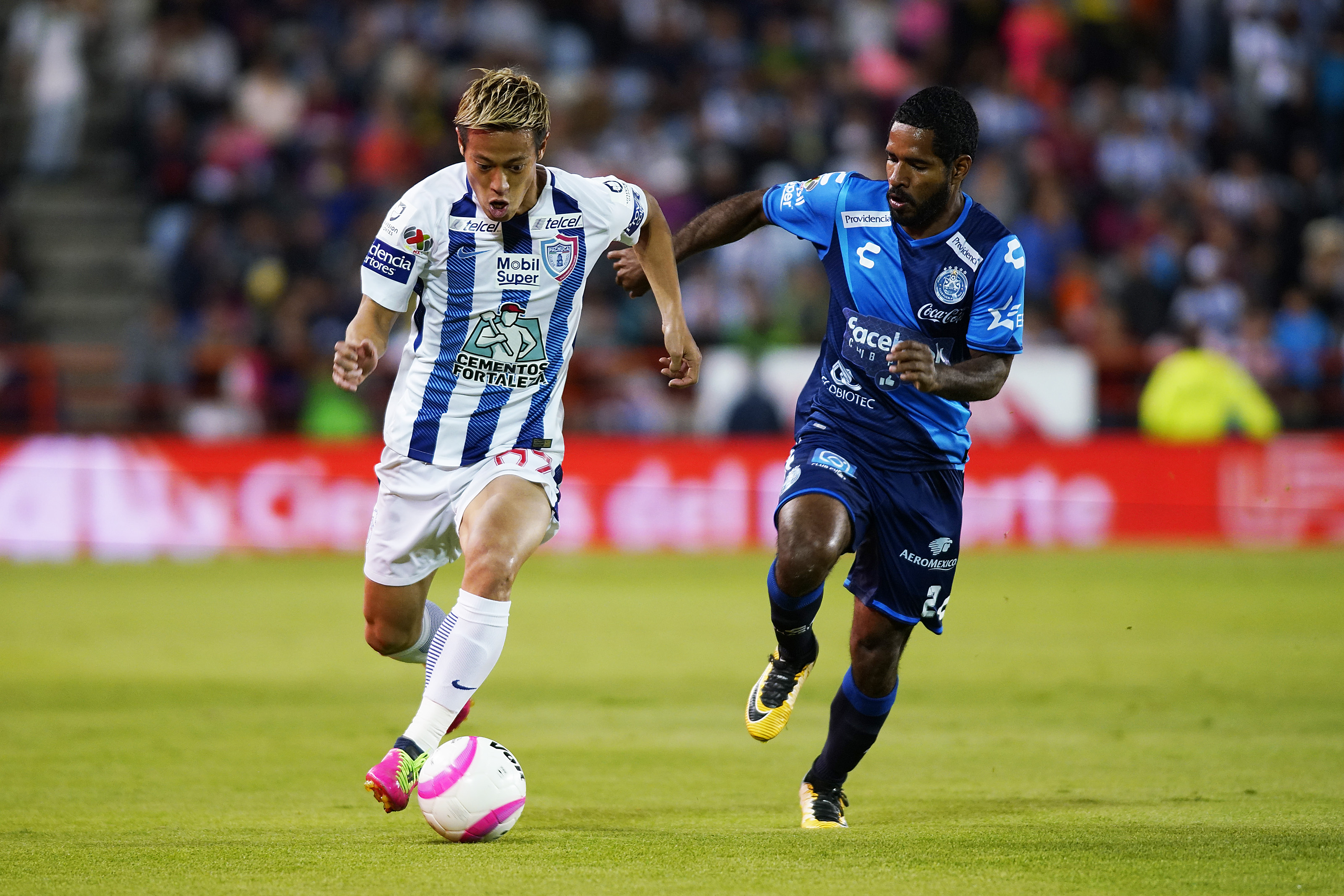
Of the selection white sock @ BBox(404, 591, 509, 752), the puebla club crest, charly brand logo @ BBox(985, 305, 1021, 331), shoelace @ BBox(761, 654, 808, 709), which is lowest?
shoelace @ BBox(761, 654, 808, 709)

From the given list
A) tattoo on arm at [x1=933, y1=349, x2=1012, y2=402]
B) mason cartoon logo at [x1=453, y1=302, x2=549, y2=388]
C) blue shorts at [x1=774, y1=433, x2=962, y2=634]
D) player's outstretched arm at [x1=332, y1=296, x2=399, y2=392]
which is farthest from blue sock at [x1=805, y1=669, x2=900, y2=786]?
player's outstretched arm at [x1=332, y1=296, x2=399, y2=392]

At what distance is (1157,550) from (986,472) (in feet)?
6.45

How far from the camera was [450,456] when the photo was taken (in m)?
6.33

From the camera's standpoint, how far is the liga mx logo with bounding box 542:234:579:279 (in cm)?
637

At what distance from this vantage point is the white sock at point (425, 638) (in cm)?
688

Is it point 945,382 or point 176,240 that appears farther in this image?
point 176,240

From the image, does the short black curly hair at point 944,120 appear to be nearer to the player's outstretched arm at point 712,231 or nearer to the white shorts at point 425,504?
the player's outstretched arm at point 712,231

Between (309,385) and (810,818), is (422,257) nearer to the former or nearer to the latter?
(810,818)

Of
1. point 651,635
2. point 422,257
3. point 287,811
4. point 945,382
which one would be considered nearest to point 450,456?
point 422,257

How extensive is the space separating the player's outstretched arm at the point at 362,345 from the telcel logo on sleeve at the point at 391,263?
111 mm

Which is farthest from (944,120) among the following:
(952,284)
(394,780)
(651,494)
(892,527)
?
(651,494)

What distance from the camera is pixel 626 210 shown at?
21.7 ft

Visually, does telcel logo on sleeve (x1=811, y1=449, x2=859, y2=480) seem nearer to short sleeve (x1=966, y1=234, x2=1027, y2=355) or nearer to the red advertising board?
short sleeve (x1=966, y1=234, x2=1027, y2=355)

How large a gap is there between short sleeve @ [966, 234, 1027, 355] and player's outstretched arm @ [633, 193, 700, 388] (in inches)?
41.7
